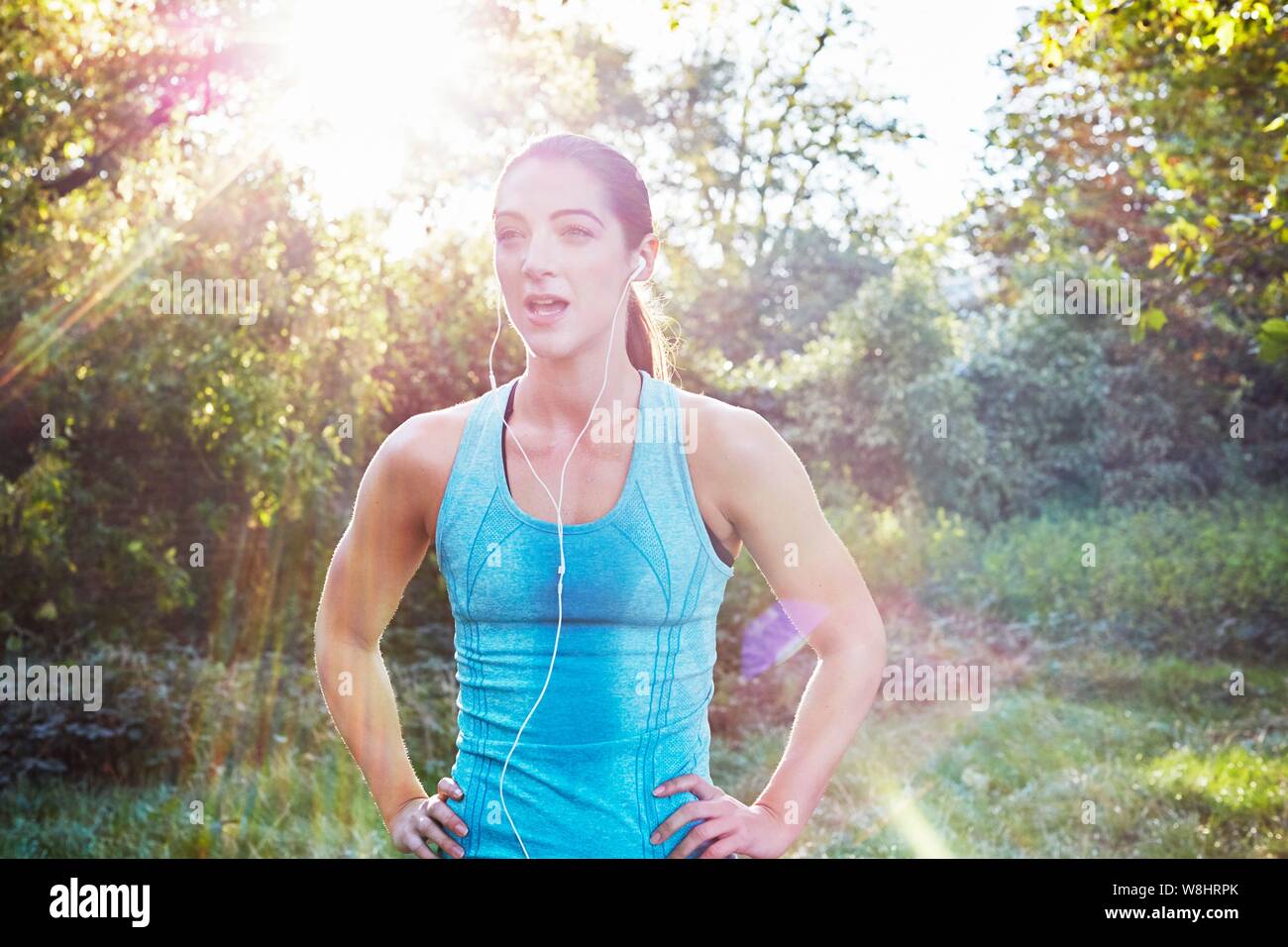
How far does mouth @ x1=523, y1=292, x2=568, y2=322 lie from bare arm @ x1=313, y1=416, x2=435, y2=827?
27cm

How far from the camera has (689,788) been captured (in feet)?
6.95

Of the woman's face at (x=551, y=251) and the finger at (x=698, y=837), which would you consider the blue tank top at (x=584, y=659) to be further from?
the woman's face at (x=551, y=251)

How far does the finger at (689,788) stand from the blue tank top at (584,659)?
1cm

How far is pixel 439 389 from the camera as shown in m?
9.27

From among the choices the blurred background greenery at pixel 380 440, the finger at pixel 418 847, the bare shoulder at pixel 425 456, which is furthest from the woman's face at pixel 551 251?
the blurred background greenery at pixel 380 440

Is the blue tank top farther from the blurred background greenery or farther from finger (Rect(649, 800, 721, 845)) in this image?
the blurred background greenery

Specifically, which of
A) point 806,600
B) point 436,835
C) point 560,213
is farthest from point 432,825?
point 560,213

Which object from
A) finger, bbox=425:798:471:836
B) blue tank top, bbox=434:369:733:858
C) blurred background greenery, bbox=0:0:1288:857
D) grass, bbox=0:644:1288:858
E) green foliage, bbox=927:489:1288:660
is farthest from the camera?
green foliage, bbox=927:489:1288:660

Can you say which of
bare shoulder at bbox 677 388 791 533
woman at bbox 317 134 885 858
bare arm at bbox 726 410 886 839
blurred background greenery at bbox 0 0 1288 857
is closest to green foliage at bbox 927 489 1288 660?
blurred background greenery at bbox 0 0 1288 857

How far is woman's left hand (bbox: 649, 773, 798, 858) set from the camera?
2104 millimetres

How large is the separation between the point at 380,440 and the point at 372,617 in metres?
6.26

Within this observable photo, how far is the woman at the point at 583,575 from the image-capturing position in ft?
6.76

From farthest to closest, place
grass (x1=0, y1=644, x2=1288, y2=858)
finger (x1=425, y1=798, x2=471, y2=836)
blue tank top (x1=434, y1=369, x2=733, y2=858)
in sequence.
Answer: grass (x1=0, y1=644, x2=1288, y2=858) → finger (x1=425, y1=798, x2=471, y2=836) → blue tank top (x1=434, y1=369, x2=733, y2=858)
